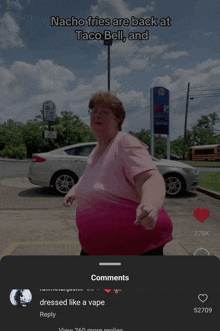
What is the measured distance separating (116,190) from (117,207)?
0.07 m

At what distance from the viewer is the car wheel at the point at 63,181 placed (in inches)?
294

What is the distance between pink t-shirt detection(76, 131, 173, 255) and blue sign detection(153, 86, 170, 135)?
1.97 ft

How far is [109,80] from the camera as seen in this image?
146cm

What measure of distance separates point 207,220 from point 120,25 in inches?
46.0

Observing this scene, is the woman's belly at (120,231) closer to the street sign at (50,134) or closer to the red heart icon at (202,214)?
the red heart icon at (202,214)

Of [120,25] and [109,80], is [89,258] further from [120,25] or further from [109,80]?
[120,25]

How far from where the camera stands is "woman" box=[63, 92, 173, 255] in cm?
117

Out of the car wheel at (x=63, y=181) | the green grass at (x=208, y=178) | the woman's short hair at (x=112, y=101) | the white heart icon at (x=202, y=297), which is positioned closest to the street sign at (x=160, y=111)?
the woman's short hair at (x=112, y=101)

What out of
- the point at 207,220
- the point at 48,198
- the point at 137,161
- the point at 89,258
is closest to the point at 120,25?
the point at 137,161

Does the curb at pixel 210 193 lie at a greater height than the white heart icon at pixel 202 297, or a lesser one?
lesser

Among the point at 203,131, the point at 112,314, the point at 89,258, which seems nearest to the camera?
the point at 112,314

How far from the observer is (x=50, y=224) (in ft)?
14.4

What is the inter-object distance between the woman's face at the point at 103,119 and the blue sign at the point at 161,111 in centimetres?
56

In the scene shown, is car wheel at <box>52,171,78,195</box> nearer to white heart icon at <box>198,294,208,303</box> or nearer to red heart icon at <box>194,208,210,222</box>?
red heart icon at <box>194,208,210,222</box>
